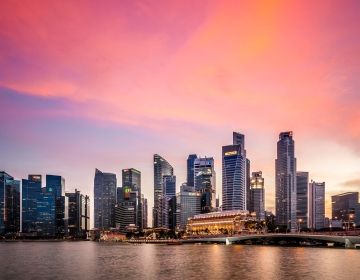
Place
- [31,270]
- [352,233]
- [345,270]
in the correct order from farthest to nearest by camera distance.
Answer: [352,233], [31,270], [345,270]

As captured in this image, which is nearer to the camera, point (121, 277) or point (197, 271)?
point (121, 277)

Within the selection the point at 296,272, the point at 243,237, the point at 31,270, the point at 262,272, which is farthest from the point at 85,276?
the point at 243,237

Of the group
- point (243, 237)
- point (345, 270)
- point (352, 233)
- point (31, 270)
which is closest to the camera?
point (345, 270)

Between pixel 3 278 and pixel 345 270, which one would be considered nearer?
pixel 3 278

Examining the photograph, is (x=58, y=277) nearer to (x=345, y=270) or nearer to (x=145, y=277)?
(x=145, y=277)

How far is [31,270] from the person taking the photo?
7869cm

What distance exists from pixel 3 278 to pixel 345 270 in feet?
190

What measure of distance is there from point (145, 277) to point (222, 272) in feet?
44.0

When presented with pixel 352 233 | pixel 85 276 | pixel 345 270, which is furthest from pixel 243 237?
pixel 85 276

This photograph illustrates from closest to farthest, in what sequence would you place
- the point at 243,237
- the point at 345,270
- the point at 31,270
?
the point at 345,270, the point at 31,270, the point at 243,237

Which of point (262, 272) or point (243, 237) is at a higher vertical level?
point (262, 272)

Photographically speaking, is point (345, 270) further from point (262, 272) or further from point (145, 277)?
point (145, 277)

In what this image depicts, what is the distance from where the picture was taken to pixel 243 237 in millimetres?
179500

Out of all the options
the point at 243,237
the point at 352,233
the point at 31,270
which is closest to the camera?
the point at 31,270
